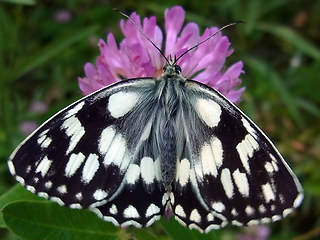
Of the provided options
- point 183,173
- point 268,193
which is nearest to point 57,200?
point 183,173

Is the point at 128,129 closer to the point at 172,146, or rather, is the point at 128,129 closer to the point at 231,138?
the point at 172,146

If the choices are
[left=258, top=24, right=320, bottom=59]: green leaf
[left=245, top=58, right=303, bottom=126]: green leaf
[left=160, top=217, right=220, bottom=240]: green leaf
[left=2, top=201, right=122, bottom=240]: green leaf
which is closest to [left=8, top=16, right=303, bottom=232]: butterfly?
[left=2, top=201, right=122, bottom=240]: green leaf

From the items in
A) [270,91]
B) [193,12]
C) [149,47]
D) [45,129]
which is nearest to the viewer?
[45,129]

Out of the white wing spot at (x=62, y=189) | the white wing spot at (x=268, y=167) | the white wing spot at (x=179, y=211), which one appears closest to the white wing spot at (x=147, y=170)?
the white wing spot at (x=179, y=211)

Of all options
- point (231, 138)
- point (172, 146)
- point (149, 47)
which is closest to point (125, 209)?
point (172, 146)

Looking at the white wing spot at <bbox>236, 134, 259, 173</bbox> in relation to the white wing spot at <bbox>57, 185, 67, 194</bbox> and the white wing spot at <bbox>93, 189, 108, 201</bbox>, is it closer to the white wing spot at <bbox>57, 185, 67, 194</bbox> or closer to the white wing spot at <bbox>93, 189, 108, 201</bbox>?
the white wing spot at <bbox>93, 189, 108, 201</bbox>

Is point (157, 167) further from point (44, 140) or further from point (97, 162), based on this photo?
point (44, 140)

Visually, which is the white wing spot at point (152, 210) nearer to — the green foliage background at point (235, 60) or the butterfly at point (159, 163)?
the butterfly at point (159, 163)
